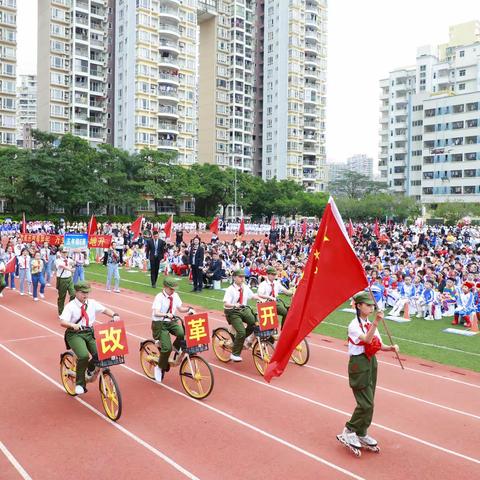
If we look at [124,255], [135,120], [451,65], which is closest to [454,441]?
[124,255]

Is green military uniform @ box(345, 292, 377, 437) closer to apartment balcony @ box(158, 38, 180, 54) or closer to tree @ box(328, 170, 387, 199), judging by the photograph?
apartment balcony @ box(158, 38, 180, 54)

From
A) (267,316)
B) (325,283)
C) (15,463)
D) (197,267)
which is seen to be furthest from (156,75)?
(15,463)

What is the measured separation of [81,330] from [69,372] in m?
0.90

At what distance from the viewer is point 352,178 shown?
94125mm

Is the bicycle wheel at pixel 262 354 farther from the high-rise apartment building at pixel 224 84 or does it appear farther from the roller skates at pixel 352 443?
the high-rise apartment building at pixel 224 84

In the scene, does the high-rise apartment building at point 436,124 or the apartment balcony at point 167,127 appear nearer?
the apartment balcony at point 167,127

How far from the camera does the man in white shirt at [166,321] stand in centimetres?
928

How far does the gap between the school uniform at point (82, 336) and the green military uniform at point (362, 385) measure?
396 centimetres

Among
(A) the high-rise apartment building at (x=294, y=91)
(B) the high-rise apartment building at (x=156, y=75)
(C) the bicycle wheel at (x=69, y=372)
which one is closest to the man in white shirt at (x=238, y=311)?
(C) the bicycle wheel at (x=69, y=372)

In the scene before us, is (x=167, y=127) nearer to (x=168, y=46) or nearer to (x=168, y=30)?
(x=168, y=46)

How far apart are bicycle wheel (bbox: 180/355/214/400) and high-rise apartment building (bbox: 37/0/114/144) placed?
66986 millimetres

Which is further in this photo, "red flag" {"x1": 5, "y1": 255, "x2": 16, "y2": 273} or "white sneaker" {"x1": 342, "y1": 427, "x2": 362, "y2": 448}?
"red flag" {"x1": 5, "y1": 255, "x2": 16, "y2": 273}

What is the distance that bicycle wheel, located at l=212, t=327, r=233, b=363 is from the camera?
11.1 meters

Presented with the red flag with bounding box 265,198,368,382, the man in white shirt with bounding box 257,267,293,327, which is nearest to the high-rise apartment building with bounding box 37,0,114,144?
the man in white shirt with bounding box 257,267,293,327
